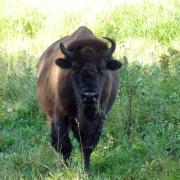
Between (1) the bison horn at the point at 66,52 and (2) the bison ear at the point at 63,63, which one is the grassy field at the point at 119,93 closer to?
(2) the bison ear at the point at 63,63

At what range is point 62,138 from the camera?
293 inches

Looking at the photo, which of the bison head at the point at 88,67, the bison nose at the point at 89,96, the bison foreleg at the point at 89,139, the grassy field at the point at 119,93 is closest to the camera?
the bison nose at the point at 89,96

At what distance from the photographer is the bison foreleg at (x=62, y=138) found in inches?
291

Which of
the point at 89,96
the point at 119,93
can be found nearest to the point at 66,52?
the point at 89,96

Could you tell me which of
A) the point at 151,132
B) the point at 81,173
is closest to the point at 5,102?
the point at 151,132

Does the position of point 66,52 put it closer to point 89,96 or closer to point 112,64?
point 112,64

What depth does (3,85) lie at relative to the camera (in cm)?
A: 1019

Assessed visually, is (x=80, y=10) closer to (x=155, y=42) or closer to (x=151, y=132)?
(x=155, y=42)

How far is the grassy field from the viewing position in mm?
7121

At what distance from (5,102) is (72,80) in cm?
282

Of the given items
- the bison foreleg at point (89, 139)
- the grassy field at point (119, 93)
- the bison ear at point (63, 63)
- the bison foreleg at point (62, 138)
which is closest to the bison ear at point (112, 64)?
the bison ear at point (63, 63)

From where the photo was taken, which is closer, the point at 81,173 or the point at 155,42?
the point at 81,173

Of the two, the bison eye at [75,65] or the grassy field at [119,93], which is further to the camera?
the grassy field at [119,93]

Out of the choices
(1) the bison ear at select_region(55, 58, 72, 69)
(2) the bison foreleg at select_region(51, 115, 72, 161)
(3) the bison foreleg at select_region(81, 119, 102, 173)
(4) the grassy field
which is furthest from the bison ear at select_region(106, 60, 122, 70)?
(4) the grassy field
